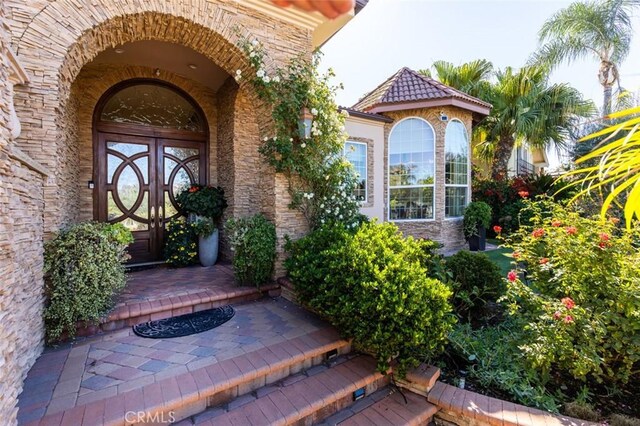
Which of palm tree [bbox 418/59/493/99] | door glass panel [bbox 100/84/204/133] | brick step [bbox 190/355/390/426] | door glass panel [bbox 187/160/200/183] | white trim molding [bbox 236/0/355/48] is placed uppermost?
palm tree [bbox 418/59/493/99]

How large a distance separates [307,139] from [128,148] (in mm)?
3714

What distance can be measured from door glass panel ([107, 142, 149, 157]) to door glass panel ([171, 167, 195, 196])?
0.74 m

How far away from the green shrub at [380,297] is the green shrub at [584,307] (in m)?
0.87

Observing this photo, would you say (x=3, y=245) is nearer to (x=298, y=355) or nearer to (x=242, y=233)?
(x=298, y=355)

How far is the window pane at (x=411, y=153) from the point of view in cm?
917

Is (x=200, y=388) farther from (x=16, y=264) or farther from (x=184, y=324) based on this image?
(x=16, y=264)

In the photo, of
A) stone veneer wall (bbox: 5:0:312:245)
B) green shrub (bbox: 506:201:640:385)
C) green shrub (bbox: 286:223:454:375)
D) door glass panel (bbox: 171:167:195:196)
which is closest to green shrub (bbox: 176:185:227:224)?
door glass panel (bbox: 171:167:195:196)

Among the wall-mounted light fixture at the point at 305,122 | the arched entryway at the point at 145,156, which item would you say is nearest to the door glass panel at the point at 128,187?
the arched entryway at the point at 145,156

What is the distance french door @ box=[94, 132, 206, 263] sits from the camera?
5.47m

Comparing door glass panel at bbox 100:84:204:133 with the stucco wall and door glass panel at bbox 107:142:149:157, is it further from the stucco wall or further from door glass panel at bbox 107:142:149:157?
the stucco wall

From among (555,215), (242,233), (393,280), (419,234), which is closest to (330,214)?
(242,233)

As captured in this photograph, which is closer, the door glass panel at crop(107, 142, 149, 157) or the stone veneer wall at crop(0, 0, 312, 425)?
the stone veneer wall at crop(0, 0, 312, 425)

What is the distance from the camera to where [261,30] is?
4422 mm

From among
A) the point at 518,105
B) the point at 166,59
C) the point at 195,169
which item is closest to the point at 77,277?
the point at 195,169
